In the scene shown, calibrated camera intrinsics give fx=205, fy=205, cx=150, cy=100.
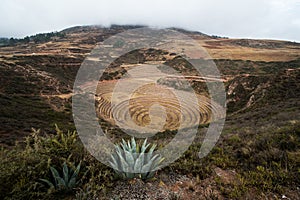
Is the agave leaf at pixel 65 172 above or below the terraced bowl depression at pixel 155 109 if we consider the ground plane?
above

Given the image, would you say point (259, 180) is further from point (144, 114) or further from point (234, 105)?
point (234, 105)

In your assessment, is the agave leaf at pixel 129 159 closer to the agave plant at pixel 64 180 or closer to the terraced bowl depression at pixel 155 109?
the agave plant at pixel 64 180

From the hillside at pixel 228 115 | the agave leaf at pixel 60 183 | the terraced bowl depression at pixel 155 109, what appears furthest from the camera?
the terraced bowl depression at pixel 155 109

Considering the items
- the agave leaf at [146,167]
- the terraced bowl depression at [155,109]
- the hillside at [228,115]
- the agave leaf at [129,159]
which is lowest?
the terraced bowl depression at [155,109]

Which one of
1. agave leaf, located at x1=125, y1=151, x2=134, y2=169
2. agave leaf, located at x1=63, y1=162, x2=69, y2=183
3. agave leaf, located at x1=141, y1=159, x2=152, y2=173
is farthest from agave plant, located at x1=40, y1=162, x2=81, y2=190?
agave leaf, located at x1=141, y1=159, x2=152, y2=173

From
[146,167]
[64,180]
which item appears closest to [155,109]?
[146,167]

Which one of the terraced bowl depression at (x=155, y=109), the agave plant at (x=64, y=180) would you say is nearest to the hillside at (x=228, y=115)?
Result: the terraced bowl depression at (x=155, y=109)

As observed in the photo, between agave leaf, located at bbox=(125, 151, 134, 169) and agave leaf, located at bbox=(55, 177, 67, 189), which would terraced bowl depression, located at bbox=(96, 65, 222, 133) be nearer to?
agave leaf, located at bbox=(125, 151, 134, 169)
